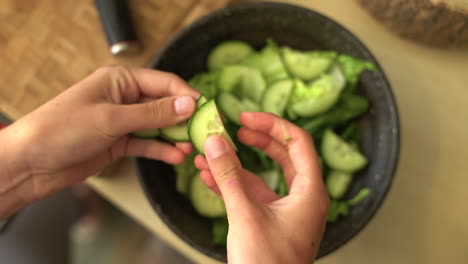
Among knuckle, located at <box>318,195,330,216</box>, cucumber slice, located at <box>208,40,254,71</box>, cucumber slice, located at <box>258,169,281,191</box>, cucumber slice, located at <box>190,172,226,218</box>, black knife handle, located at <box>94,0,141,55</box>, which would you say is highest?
black knife handle, located at <box>94,0,141,55</box>

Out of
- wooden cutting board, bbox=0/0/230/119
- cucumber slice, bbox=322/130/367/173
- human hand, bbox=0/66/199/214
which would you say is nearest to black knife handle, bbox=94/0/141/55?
wooden cutting board, bbox=0/0/230/119

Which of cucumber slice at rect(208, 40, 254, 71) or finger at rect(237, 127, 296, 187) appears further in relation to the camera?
cucumber slice at rect(208, 40, 254, 71)

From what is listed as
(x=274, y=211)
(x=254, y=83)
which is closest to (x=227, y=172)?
(x=274, y=211)

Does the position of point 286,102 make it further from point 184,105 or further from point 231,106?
point 184,105

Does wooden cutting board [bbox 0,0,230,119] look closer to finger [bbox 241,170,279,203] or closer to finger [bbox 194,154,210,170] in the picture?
finger [bbox 194,154,210,170]

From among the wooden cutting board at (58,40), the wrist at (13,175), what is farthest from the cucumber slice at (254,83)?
the wrist at (13,175)

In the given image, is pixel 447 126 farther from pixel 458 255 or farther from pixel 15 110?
pixel 15 110

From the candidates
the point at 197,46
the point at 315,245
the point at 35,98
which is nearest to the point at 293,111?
the point at 197,46
